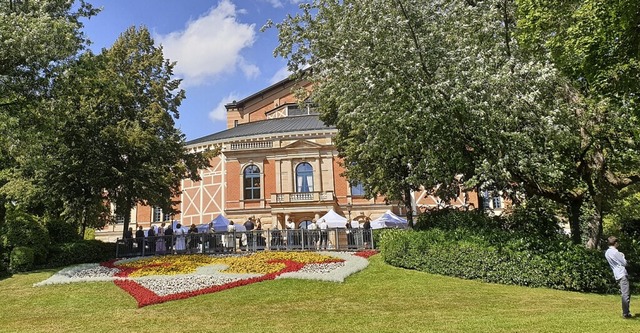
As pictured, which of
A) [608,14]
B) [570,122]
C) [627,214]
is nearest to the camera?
[608,14]

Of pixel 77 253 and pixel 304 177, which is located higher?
pixel 304 177

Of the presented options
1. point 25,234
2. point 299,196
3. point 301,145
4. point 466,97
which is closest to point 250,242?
point 25,234

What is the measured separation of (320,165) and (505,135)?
1153 inches

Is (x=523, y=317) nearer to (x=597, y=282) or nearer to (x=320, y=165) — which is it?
(x=597, y=282)

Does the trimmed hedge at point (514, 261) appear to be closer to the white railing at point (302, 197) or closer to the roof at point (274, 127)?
the white railing at point (302, 197)

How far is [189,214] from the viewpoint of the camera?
150 ft

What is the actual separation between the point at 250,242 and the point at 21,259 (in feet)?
31.0

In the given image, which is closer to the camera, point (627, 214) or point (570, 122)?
point (570, 122)

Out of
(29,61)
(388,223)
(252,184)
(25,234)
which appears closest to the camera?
(29,61)

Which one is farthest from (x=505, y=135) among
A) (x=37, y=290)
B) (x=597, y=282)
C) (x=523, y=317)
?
(x=37, y=290)

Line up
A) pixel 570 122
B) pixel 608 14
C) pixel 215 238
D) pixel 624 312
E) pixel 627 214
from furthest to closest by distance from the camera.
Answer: pixel 215 238 < pixel 627 214 < pixel 570 122 < pixel 608 14 < pixel 624 312

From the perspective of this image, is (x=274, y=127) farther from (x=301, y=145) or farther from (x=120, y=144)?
(x=120, y=144)

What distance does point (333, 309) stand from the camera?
945cm

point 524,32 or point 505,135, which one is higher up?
point 524,32
